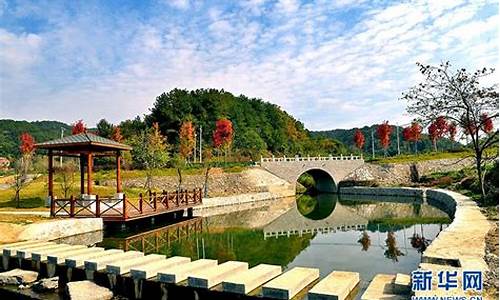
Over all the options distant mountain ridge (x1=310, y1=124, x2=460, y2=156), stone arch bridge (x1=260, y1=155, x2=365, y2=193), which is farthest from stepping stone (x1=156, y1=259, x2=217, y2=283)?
distant mountain ridge (x1=310, y1=124, x2=460, y2=156)

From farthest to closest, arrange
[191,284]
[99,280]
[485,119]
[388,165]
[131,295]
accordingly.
→ [388,165] < [485,119] < [99,280] < [131,295] < [191,284]

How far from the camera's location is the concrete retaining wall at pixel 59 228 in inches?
469

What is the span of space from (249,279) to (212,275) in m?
0.60

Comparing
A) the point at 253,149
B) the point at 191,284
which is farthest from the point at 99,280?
the point at 253,149

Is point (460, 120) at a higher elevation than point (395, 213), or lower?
higher

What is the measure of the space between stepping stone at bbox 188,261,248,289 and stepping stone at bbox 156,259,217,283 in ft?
0.59

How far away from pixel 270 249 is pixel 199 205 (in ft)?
33.0

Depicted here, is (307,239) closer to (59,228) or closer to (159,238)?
(159,238)

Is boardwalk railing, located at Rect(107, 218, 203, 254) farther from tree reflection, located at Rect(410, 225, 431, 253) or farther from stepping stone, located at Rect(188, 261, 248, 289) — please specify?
tree reflection, located at Rect(410, 225, 431, 253)

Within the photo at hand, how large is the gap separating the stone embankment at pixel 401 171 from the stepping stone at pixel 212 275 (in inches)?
1204

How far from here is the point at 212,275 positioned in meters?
6.50

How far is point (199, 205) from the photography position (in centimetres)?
2130

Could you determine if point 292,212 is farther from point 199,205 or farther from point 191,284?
point 191,284

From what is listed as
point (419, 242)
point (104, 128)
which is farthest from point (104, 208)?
point (104, 128)
